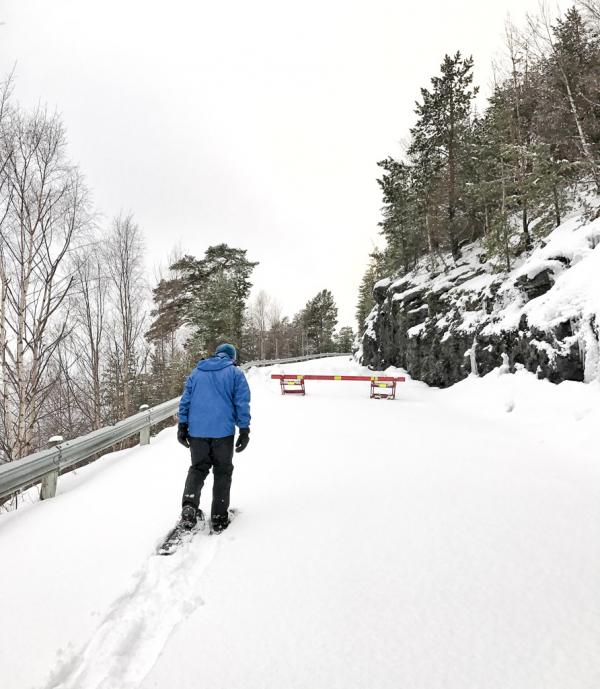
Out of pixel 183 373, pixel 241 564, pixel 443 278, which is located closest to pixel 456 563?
pixel 241 564

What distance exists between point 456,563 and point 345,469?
222cm

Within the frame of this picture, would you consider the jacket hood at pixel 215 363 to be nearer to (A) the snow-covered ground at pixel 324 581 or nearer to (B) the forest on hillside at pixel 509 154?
(A) the snow-covered ground at pixel 324 581

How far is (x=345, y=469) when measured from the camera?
4660 millimetres

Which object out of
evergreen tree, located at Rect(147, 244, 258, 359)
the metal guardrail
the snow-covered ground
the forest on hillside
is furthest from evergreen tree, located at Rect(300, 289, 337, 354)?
the snow-covered ground

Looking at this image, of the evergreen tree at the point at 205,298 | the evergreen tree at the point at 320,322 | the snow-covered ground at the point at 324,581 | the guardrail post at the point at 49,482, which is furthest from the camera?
the evergreen tree at the point at 320,322

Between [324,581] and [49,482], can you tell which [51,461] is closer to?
[49,482]

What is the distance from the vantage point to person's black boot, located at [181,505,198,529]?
318cm

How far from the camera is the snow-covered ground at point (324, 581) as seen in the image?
5.68 ft

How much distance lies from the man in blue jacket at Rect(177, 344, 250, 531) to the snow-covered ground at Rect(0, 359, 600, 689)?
32cm

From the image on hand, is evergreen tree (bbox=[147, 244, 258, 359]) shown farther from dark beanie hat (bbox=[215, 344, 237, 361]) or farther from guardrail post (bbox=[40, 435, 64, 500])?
dark beanie hat (bbox=[215, 344, 237, 361])

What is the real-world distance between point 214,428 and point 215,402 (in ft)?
0.85

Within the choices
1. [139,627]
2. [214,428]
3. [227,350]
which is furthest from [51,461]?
[139,627]

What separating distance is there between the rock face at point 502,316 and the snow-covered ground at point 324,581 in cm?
377

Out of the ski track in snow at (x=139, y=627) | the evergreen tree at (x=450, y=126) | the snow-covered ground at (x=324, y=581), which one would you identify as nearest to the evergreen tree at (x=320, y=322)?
the evergreen tree at (x=450, y=126)
